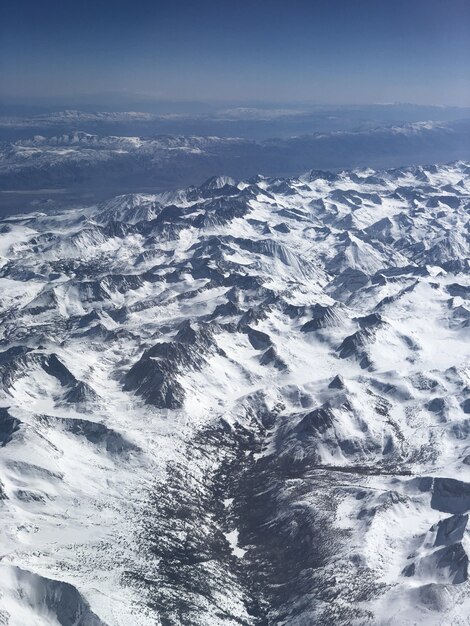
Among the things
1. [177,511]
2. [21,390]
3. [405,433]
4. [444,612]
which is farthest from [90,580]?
[405,433]

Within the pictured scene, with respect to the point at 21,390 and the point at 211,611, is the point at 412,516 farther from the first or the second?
the point at 21,390

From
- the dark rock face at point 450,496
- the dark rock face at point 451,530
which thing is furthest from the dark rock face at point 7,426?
the dark rock face at point 451,530

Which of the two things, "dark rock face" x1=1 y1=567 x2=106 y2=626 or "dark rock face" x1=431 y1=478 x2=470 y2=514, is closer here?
"dark rock face" x1=1 y1=567 x2=106 y2=626

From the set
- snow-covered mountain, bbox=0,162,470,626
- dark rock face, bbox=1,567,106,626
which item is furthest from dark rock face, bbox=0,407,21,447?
dark rock face, bbox=1,567,106,626

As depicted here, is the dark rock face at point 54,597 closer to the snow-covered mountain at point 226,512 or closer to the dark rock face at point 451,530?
the snow-covered mountain at point 226,512

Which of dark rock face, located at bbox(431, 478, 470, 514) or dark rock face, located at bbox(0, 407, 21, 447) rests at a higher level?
dark rock face, located at bbox(0, 407, 21, 447)

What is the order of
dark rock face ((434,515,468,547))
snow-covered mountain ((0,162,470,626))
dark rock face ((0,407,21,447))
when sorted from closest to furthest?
1. snow-covered mountain ((0,162,470,626))
2. dark rock face ((434,515,468,547))
3. dark rock face ((0,407,21,447))

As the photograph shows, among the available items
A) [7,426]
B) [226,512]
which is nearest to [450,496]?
[226,512]

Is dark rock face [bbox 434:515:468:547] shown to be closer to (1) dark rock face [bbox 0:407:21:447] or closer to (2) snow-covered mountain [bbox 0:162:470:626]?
(2) snow-covered mountain [bbox 0:162:470:626]

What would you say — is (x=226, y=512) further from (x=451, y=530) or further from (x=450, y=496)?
(x=451, y=530)

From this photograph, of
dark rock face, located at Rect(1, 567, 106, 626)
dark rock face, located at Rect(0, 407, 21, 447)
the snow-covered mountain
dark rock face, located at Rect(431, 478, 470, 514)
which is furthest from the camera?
dark rock face, located at Rect(0, 407, 21, 447)

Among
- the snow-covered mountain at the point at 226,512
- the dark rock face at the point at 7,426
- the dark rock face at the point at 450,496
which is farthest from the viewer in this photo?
the dark rock face at the point at 7,426
